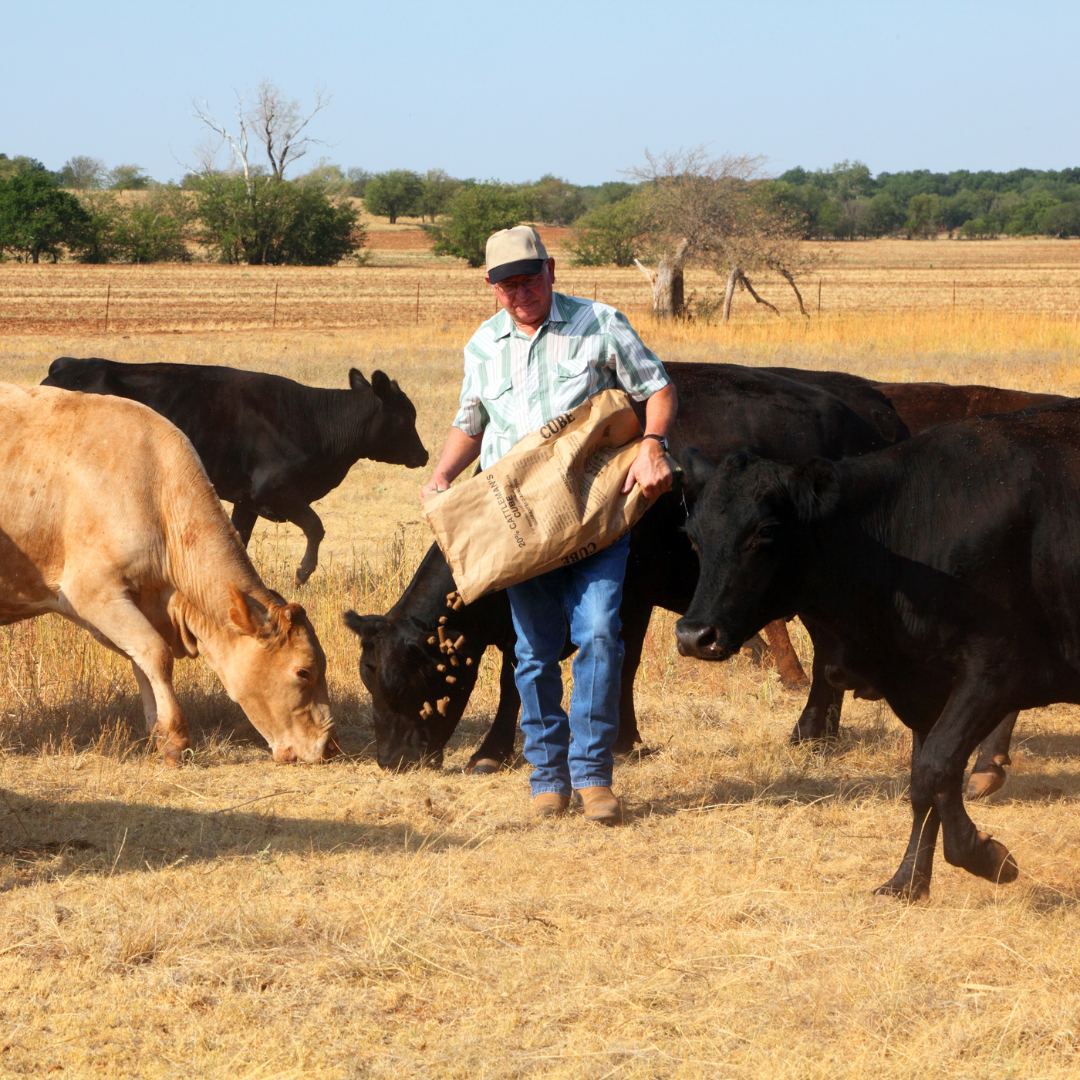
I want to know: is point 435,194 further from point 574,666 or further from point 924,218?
point 574,666

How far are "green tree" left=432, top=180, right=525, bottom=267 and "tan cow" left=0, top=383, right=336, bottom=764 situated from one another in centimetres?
6079

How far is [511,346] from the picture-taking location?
15.8 ft

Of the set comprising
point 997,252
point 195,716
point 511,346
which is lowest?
point 195,716

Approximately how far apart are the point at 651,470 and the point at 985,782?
2.12 metres

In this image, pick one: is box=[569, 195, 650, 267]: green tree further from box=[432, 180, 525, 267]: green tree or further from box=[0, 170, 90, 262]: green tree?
box=[0, 170, 90, 262]: green tree

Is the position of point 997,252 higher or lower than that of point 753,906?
higher

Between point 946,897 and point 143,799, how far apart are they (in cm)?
317

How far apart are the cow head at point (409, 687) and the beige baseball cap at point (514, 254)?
168 centimetres

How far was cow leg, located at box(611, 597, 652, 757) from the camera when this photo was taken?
564 centimetres

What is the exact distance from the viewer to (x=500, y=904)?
4117mm

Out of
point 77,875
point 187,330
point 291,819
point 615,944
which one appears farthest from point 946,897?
point 187,330

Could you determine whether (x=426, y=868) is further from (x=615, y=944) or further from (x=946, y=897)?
(x=946, y=897)

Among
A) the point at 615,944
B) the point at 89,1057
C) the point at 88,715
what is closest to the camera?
the point at 89,1057

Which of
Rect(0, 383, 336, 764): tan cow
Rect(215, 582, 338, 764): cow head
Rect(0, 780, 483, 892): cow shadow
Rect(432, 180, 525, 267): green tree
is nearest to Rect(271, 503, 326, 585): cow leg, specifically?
Rect(0, 383, 336, 764): tan cow
